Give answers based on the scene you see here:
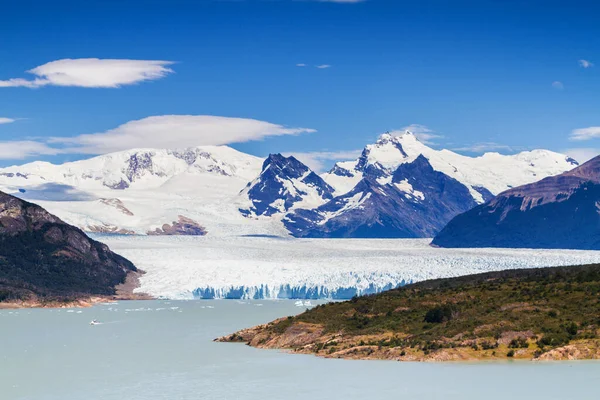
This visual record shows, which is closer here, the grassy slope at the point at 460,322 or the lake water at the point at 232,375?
the lake water at the point at 232,375

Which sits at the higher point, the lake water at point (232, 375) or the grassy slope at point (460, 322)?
the grassy slope at point (460, 322)

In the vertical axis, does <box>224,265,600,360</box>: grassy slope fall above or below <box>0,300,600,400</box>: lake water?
above

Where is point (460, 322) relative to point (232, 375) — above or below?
above

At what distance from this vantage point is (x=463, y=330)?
9719 cm

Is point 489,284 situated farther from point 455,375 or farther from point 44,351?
point 44,351

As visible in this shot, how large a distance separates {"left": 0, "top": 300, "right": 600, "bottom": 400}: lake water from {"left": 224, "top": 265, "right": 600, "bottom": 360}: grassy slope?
4178 millimetres

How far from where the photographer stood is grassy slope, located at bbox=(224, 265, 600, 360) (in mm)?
92188

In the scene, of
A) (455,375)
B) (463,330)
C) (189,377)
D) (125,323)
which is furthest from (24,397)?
A: (125,323)

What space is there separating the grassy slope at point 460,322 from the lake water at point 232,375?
13.7 feet

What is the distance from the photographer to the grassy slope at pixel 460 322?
92.2 metres

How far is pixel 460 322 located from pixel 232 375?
26.3 meters

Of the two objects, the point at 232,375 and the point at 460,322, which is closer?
the point at 232,375

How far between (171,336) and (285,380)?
2049 inches

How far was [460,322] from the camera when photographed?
100 m
